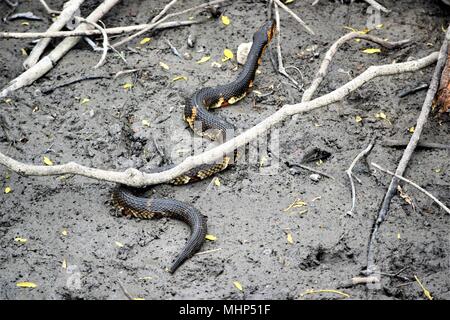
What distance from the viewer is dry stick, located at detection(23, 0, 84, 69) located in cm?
800

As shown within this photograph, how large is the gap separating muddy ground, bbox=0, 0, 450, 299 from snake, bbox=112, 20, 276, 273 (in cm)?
11

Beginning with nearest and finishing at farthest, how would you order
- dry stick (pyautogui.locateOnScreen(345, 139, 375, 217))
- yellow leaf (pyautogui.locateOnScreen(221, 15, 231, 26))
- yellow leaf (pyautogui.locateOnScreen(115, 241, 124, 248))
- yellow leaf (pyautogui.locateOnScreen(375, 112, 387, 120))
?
yellow leaf (pyautogui.locateOnScreen(115, 241, 124, 248)) < dry stick (pyautogui.locateOnScreen(345, 139, 375, 217)) < yellow leaf (pyautogui.locateOnScreen(375, 112, 387, 120)) < yellow leaf (pyautogui.locateOnScreen(221, 15, 231, 26))

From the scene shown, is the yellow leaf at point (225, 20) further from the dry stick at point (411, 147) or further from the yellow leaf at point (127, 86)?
the dry stick at point (411, 147)

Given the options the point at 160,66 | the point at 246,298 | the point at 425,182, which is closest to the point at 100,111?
the point at 160,66

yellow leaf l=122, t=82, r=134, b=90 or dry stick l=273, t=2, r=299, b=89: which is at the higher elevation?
dry stick l=273, t=2, r=299, b=89

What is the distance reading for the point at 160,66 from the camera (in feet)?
26.3

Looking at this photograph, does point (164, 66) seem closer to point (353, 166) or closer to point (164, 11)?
point (164, 11)

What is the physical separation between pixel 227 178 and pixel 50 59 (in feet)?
9.98

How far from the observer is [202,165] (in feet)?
22.0

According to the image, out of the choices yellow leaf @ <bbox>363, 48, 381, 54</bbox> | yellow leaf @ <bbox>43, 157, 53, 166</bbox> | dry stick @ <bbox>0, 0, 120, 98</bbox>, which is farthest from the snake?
dry stick @ <bbox>0, 0, 120, 98</bbox>

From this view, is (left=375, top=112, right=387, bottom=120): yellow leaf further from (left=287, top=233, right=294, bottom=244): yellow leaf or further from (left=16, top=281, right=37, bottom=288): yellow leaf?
(left=16, top=281, right=37, bottom=288): yellow leaf

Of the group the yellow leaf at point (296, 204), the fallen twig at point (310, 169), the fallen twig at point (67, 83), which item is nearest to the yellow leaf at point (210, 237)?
the yellow leaf at point (296, 204)

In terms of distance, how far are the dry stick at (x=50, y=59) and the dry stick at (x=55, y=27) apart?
0.12 m

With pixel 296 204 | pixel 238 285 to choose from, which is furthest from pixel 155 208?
pixel 296 204
